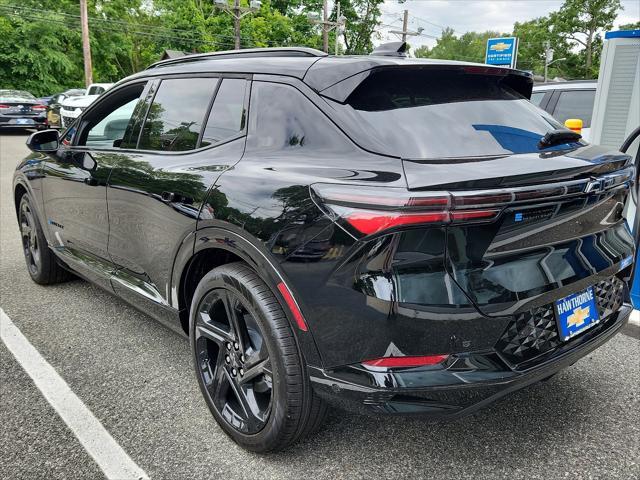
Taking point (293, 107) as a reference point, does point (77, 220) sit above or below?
below

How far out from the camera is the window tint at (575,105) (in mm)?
7145

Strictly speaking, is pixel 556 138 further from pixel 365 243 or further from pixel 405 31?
pixel 405 31

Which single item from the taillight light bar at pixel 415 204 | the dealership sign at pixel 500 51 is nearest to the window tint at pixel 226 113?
the taillight light bar at pixel 415 204

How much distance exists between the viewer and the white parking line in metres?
2.27

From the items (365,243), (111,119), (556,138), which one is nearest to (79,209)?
(111,119)

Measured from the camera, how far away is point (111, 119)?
3.64 metres

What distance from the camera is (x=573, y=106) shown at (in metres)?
7.23

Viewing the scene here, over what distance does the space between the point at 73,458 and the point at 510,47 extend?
23.2 m

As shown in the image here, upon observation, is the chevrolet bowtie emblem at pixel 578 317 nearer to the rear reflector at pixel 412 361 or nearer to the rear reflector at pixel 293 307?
the rear reflector at pixel 412 361

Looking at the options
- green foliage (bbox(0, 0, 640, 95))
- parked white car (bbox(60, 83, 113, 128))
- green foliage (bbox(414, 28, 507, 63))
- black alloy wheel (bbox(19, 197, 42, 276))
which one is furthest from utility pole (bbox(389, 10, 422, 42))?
green foliage (bbox(414, 28, 507, 63))

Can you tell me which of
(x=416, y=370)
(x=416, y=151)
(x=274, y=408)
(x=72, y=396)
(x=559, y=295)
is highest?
(x=416, y=151)

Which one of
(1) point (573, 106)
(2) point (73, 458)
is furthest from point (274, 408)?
(1) point (573, 106)

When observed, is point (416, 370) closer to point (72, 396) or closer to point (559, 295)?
point (559, 295)

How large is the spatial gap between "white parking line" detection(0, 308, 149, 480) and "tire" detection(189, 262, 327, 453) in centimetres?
44
